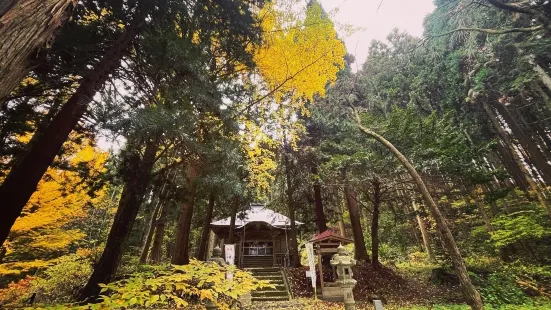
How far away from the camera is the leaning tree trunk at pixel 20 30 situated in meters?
2.00

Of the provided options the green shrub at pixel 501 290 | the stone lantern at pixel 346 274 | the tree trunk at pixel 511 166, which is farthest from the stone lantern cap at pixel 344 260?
the tree trunk at pixel 511 166

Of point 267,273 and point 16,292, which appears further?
point 267,273

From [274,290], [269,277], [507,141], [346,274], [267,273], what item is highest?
[507,141]

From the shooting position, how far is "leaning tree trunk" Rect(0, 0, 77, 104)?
2.00 m

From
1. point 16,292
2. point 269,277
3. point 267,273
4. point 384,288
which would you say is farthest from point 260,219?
point 16,292

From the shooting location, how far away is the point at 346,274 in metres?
6.80

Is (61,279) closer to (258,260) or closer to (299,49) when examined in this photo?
(258,260)

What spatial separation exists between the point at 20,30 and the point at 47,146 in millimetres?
3099

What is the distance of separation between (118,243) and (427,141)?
11.4 meters

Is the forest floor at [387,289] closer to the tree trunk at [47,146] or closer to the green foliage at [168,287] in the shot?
the green foliage at [168,287]

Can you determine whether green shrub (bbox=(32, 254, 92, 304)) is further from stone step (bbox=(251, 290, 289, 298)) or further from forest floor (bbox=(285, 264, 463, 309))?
forest floor (bbox=(285, 264, 463, 309))

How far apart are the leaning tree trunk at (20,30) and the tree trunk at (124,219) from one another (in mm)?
2498

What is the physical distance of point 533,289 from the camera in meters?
9.46

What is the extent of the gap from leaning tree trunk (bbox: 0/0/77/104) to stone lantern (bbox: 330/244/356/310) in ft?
23.2
